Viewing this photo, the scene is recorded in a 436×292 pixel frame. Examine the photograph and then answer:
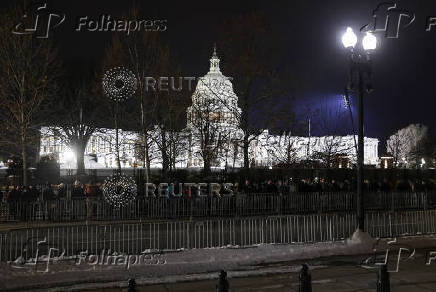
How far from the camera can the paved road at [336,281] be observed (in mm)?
9789

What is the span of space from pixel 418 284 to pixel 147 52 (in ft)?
73.4

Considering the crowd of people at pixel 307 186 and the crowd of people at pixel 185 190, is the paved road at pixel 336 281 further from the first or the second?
the crowd of people at pixel 307 186

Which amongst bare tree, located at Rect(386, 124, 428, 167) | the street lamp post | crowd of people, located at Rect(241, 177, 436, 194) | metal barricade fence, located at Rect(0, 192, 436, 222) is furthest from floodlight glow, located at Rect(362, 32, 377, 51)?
bare tree, located at Rect(386, 124, 428, 167)

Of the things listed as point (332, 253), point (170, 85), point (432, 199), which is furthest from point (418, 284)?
point (170, 85)

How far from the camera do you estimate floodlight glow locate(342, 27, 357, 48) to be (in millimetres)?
13797

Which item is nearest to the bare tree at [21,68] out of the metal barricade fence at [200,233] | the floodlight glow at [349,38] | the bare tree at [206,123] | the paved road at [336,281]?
the metal barricade fence at [200,233]

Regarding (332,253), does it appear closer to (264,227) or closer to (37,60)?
(264,227)

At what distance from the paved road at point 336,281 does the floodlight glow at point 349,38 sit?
21.1 ft

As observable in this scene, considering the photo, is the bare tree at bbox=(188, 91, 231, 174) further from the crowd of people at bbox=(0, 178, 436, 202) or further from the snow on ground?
the snow on ground

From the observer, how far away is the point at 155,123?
3469 centimetres

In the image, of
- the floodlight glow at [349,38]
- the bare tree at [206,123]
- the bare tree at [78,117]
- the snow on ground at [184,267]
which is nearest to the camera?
the snow on ground at [184,267]

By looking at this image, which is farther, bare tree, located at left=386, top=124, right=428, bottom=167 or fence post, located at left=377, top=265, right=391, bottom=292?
bare tree, located at left=386, top=124, right=428, bottom=167

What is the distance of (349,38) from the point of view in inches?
543

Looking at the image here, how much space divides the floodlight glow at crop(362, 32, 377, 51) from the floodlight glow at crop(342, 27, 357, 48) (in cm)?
32
